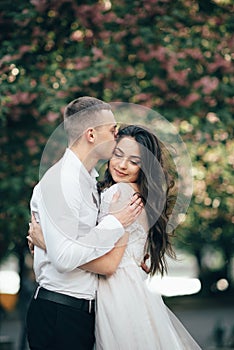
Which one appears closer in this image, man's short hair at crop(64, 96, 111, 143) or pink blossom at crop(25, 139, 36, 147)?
man's short hair at crop(64, 96, 111, 143)

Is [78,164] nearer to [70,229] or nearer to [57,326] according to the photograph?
[70,229]

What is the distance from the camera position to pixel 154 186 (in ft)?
11.4

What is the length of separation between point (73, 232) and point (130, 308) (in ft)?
1.53

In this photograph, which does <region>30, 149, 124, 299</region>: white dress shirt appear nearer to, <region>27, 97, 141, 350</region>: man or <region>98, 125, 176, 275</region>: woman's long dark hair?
<region>27, 97, 141, 350</region>: man

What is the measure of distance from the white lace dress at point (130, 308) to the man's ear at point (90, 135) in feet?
0.74

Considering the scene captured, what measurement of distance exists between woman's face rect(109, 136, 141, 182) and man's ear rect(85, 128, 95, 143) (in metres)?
0.14

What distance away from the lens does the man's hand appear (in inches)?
131

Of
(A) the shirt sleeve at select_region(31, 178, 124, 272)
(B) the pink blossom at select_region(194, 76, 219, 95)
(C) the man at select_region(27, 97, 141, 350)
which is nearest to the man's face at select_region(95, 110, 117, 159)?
(C) the man at select_region(27, 97, 141, 350)

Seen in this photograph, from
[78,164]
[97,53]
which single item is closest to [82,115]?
[78,164]

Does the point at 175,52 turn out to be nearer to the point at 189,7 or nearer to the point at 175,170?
the point at 189,7

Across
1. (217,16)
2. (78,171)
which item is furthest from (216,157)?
(78,171)

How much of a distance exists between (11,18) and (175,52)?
1.31 metres

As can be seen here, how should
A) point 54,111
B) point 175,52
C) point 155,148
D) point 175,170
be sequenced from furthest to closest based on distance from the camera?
point 175,52, point 54,111, point 175,170, point 155,148

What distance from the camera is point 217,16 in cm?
639
